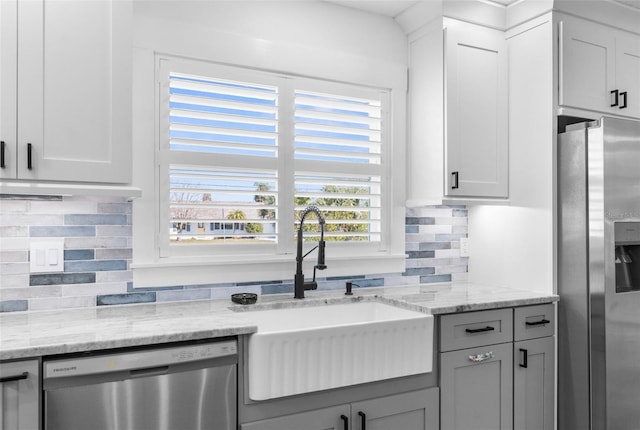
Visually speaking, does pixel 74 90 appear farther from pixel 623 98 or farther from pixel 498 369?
pixel 623 98

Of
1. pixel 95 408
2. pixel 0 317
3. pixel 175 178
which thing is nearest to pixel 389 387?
pixel 95 408

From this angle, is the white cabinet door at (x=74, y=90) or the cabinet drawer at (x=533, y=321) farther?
the cabinet drawer at (x=533, y=321)

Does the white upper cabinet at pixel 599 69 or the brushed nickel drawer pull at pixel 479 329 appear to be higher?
the white upper cabinet at pixel 599 69

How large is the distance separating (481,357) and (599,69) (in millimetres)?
1746

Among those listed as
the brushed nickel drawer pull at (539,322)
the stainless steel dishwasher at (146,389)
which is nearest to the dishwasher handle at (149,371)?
the stainless steel dishwasher at (146,389)

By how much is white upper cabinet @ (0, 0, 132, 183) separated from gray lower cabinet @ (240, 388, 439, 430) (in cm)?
115

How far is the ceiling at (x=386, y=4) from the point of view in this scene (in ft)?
8.88

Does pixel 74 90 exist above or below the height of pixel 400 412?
above

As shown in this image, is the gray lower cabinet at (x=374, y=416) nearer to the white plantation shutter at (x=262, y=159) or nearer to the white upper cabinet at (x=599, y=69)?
the white plantation shutter at (x=262, y=159)

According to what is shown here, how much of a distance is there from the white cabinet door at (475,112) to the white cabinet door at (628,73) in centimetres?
63

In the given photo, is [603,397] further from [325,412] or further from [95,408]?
[95,408]

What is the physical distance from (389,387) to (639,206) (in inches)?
64.6

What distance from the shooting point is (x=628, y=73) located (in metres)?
2.81

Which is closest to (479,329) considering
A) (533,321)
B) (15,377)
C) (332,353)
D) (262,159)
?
(533,321)
